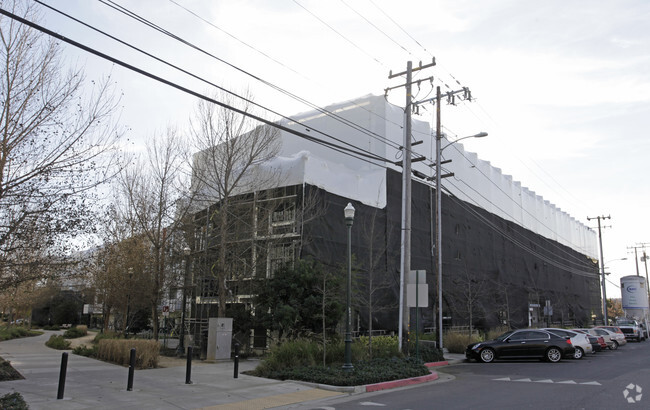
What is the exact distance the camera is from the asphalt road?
9.84m

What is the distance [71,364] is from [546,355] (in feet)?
59.4

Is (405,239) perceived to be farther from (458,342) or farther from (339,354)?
(458,342)

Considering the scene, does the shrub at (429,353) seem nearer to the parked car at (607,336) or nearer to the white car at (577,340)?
the white car at (577,340)

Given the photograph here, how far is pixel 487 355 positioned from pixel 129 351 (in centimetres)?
1424

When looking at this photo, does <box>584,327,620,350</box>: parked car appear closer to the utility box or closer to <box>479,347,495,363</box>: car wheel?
<box>479,347,495,363</box>: car wheel

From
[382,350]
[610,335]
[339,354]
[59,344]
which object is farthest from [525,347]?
[59,344]

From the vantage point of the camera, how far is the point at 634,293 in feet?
158

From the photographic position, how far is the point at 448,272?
109 ft

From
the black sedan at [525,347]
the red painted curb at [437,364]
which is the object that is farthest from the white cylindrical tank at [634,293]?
the red painted curb at [437,364]

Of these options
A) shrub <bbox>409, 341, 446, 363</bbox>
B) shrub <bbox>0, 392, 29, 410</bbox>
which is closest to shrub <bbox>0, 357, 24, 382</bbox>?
shrub <bbox>0, 392, 29, 410</bbox>

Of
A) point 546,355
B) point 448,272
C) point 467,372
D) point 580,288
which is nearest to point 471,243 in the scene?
point 448,272

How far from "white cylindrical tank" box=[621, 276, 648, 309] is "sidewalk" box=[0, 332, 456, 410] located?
44.9 metres

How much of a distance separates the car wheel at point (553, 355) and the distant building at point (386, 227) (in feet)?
23.2

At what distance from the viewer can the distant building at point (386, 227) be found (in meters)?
22.0
